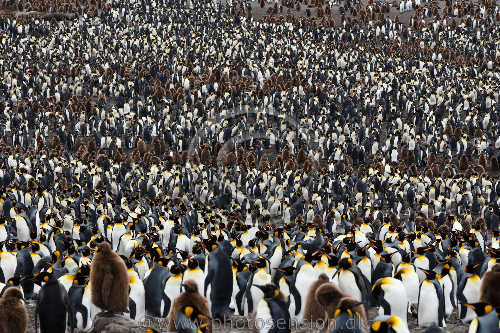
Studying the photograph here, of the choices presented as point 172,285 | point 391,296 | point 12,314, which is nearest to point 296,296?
point 391,296

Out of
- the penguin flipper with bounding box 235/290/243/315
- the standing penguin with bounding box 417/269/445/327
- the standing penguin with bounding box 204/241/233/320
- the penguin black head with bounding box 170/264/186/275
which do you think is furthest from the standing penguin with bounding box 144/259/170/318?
the standing penguin with bounding box 417/269/445/327

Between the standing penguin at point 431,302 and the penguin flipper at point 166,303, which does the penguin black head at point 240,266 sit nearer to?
the penguin flipper at point 166,303

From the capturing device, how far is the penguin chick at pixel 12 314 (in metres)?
5.89

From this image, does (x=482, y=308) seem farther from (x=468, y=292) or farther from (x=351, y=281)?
(x=468, y=292)

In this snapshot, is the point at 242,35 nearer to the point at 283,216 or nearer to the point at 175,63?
A: the point at 175,63

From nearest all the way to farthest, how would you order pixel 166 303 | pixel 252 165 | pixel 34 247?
pixel 166 303 → pixel 34 247 → pixel 252 165

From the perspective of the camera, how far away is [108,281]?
21.8 ft

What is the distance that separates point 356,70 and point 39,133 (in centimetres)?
2201

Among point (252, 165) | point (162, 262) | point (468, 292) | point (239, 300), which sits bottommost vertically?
point (239, 300)

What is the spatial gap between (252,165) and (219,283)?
1645 cm

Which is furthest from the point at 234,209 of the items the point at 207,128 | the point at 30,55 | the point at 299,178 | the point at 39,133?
the point at 30,55

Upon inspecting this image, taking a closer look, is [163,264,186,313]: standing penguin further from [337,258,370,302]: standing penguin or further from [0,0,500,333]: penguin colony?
[337,258,370,302]: standing penguin

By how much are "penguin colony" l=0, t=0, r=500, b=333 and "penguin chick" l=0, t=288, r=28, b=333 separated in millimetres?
22

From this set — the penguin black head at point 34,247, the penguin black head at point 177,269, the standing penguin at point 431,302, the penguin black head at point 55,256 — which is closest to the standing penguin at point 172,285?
the penguin black head at point 177,269
